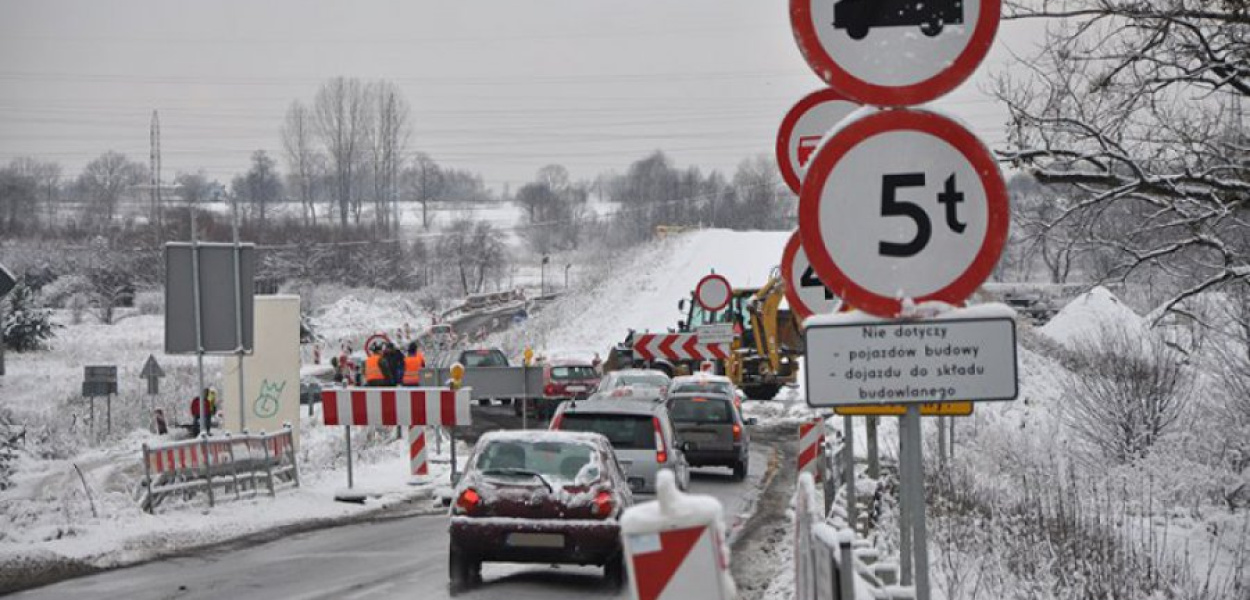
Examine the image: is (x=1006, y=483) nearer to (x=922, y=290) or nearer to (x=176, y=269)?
(x=176, y=269)

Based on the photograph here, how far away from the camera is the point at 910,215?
16.1 ft

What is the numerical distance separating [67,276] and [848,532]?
8847 cm

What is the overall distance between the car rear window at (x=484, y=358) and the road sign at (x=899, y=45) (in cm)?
3737

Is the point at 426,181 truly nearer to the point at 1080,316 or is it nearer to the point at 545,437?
the point at 1080,316

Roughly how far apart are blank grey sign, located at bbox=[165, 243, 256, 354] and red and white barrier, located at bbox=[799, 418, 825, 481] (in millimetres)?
8389

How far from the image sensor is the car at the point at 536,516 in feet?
42.1

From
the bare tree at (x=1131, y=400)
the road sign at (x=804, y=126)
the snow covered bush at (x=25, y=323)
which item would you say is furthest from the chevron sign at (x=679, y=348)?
the snow covered bush at (x=25, y=323)

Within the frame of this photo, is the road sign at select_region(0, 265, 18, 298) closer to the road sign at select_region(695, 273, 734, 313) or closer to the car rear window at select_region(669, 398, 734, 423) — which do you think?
the car rear window at select_region(669, 398, 734, 423)

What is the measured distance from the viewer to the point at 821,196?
498cm

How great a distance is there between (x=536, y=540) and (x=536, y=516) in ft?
0.68

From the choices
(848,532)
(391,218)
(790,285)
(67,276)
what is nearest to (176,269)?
(790,285)

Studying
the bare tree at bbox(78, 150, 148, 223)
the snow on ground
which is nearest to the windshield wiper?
the snow on ground

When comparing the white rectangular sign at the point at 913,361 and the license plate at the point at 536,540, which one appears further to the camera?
the license plate at the point at 536,540

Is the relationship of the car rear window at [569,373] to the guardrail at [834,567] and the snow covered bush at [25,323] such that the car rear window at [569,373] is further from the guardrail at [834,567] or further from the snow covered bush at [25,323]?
the snow covered bush at [25,323]
